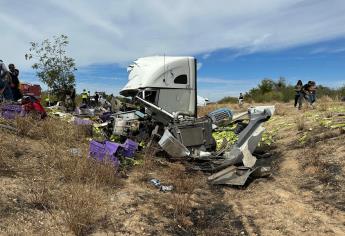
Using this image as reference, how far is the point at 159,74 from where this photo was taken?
12180 millimetres

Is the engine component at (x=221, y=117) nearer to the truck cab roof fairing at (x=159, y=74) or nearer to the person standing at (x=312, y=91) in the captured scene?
the truck cab roof fairing at (x=159, y=74)

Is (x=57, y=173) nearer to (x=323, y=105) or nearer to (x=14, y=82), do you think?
(x=14, y=82)

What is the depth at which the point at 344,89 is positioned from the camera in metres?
31.3

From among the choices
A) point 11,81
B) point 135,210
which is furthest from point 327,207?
point 11,81

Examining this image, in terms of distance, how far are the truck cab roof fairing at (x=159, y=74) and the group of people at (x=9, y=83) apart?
3.48 m

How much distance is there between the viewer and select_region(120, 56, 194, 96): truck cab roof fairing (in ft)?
39.8

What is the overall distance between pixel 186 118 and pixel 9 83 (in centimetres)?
576

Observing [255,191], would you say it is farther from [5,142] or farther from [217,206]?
[5,142]

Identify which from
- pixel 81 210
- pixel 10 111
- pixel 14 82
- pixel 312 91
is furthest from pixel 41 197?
pixel 312 91

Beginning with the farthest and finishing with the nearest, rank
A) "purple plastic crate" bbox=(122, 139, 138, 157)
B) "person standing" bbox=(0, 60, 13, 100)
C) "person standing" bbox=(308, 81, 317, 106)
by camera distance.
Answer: "person standing" bbox=(308, 81, 317, 106) → "person standing" bbox=(0, 60, 13, 100) → "purple plastic crate" bbox=(122, 139, 138, 157)

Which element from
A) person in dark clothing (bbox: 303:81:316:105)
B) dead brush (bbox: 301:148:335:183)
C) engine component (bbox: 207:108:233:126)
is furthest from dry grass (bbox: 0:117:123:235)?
person in dark clothing (bbox: 303:81:316:105)

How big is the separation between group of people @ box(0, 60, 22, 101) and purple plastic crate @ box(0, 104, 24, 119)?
49.1 inches

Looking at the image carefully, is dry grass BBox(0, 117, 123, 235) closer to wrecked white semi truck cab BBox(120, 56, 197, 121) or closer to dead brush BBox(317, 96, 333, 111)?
wrecked white semi truck cab BBox(120, 56, 197, 121)

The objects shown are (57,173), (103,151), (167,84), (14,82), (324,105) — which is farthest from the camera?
(324,105)
